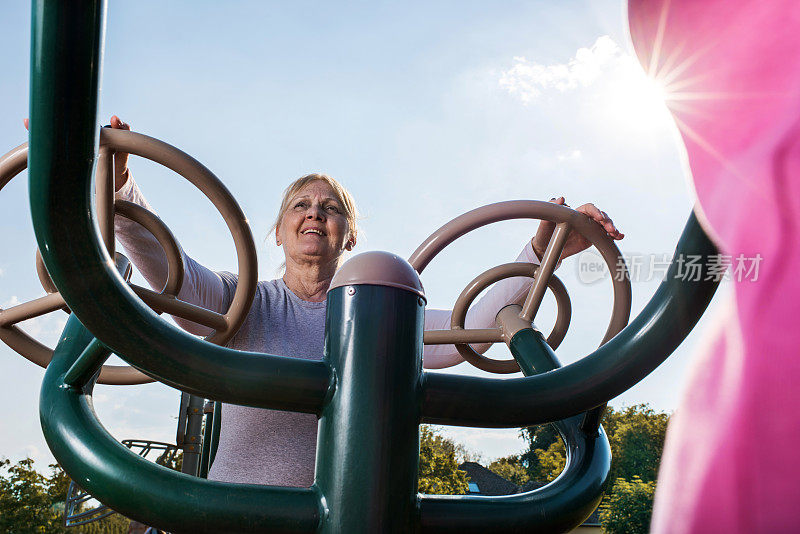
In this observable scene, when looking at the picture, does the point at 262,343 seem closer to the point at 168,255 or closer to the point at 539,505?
the point at 168,255

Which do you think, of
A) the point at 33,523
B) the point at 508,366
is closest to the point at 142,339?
the point at 508,366

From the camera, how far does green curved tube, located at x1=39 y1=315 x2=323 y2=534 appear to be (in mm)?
434

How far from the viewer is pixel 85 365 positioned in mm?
537

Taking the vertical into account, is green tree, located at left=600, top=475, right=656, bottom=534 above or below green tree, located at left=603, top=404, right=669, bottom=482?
below

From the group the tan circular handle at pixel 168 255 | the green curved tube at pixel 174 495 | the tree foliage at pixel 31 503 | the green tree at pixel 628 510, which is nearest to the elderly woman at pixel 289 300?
the tan circular handle at pixel 168 255

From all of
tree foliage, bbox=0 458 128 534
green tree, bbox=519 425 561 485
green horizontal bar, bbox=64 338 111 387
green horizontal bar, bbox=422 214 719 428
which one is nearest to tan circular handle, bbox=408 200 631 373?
Result: green horizontal bar, bbox=422 214 719 428

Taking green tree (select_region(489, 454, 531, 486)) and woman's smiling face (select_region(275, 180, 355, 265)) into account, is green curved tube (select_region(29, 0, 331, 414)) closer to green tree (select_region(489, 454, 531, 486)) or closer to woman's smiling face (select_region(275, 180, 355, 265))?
woman's smiling face (select_region(275, 180, 355, 265))

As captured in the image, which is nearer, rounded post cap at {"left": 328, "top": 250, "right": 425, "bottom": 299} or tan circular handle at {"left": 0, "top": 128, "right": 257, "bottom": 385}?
rounded post cap at {"left": 328, "top": 250, "right": 425, "bottom": 299}

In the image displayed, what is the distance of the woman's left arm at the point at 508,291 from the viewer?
53.7 inches

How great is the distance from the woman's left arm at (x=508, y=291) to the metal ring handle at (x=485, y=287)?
39mm

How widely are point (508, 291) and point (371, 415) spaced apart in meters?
1.09

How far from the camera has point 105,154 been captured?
1.08 meters

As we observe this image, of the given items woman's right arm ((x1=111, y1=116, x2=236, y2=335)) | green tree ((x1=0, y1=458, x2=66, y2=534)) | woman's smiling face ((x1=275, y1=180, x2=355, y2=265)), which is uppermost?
woman's smiling face ((x1=275, y1=180, x2=355, y2=265))

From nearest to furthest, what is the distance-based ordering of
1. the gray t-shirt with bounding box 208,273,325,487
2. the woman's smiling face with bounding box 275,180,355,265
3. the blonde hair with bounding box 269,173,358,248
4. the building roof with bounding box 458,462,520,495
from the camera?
the gray t-shirt with bounding box 208,273,325,487 < the woman's smiling face with bounding box 275,180,355,265 < the blonde hair with bounding box 269,173,358,248 < the building roof with bounding box 458,462,520,495
